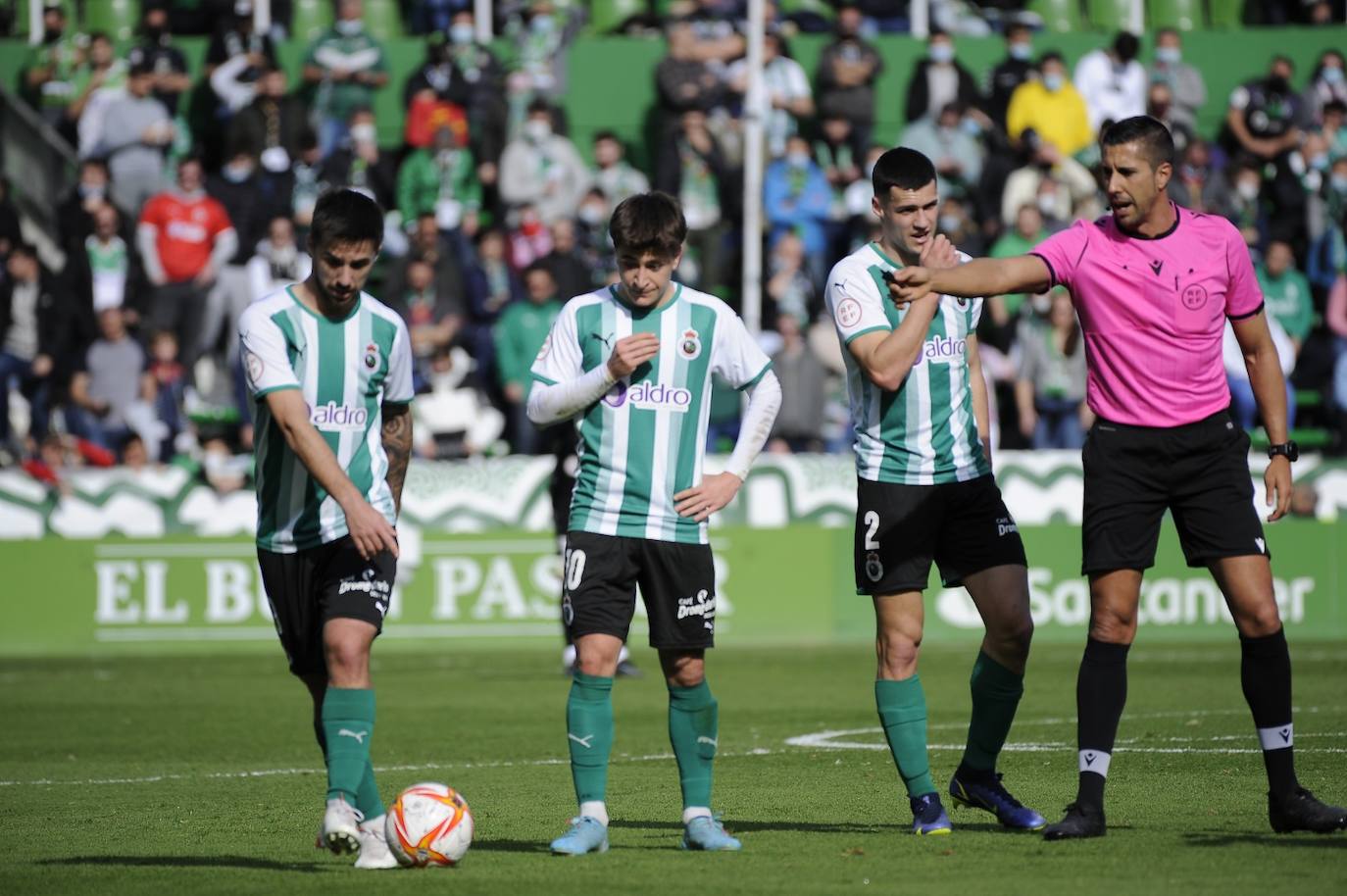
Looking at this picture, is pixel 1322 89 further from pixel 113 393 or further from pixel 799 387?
pixel 113 393

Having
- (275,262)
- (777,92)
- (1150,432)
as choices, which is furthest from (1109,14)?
(1150,432)

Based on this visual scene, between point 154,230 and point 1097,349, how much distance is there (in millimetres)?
15369

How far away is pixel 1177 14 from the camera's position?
25.6 metres

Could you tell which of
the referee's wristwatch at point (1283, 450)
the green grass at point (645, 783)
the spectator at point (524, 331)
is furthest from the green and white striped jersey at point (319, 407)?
the spectator at point (524, 331)

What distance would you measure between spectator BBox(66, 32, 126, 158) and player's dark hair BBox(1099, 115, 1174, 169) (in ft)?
55.8

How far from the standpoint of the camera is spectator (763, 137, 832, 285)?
21500 mm

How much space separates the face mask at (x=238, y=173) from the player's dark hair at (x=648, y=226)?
49.1ft

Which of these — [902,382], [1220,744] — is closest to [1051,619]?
[1220,744]

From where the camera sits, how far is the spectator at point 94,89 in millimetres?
22359

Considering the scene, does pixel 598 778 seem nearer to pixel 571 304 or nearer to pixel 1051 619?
pixel 571 304

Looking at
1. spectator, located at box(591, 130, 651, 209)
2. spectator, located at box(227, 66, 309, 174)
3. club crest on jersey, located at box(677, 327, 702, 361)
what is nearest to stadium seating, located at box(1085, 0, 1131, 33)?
spectator, located at box(591, 130, 651, 209)

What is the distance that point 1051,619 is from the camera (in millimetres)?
18953

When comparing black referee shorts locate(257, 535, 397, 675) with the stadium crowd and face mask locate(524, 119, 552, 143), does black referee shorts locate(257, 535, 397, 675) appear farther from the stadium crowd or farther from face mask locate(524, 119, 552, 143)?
face mask locate(524, 119, 552, 143)

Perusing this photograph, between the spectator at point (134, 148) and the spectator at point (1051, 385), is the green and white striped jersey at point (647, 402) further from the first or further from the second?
the spectator at point (134, 148)
